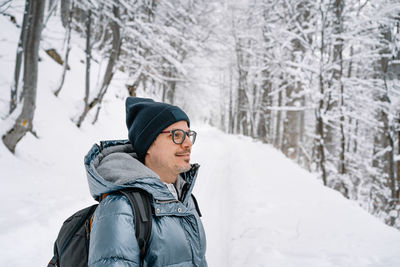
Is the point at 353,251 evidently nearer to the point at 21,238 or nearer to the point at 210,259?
the point at 210,259

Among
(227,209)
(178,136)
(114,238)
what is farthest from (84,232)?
(227,209)

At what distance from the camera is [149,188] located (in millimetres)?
1157

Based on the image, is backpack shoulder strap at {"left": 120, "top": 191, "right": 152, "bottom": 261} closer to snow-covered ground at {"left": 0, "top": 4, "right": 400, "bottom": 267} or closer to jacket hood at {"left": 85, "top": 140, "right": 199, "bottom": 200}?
jacket hood at {"left": 85, "top": 140, "right": 199, "bottom": 200}

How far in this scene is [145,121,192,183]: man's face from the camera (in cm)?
144

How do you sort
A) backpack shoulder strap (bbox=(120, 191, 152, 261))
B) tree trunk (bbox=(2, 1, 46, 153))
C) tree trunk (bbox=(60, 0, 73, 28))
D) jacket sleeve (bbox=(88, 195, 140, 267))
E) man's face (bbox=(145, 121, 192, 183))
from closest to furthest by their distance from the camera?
1. jacket sleeve (bbox=(88, 195, 140, 267))
2. backpack shoulder strap (bbox=(120, 191, 152, 261))
3. man's face (bbox=(145, 121, 192, 183))
4. tree trunk (bbox=(2, 1, 46, 153))
5. tree trunk (bbox=(60, 0, 73, 28))

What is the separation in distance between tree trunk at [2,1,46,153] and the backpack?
4728 mm

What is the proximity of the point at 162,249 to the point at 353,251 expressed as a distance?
2.47m

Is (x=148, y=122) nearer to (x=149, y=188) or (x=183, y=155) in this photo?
(x=183, y=155)

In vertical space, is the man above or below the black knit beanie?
below

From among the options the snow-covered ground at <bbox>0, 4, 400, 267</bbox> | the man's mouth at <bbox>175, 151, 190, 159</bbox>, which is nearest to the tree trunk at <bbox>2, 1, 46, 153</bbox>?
the snow-covered ground at <bbox>0, 4, 400, 267</bbox>

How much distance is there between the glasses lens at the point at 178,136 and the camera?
4.82ft

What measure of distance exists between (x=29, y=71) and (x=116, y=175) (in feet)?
16.8

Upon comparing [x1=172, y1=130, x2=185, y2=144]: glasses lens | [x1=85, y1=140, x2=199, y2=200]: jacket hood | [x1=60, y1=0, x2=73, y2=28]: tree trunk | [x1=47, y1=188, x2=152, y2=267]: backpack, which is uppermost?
[x1=60, y1=0, x2=73, y2=28]: tree trunk

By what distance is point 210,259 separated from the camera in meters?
2.89
